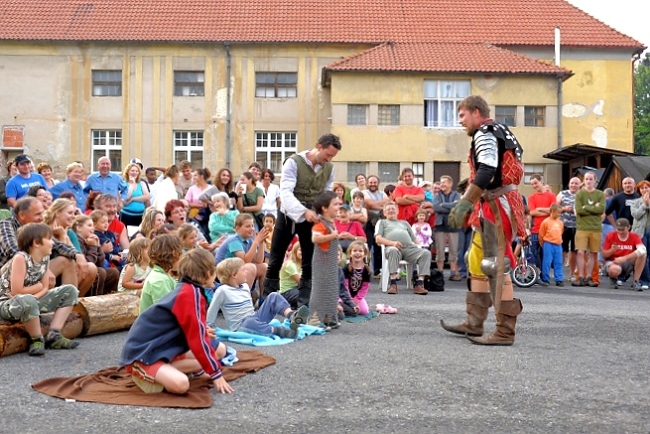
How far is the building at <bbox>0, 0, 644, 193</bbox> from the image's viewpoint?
39.3 metres

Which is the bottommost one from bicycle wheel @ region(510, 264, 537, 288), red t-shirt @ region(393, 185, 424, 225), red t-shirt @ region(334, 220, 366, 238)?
bicycle wheel @ region(510, 264, 537, 288)

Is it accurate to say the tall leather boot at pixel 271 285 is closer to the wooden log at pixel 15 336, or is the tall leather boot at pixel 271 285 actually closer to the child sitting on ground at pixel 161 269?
the child sitting on ground at pixel 161 269

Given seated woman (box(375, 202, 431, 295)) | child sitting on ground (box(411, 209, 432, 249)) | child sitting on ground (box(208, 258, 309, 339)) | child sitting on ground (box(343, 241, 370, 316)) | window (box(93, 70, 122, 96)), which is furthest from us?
window (box(93, 70, 122, 96))

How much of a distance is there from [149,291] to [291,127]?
113 feet

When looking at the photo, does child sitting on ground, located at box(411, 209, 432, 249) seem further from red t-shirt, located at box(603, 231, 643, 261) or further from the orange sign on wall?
the orange sign on wall

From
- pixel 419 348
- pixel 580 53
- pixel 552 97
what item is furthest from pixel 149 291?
pixel 580 53

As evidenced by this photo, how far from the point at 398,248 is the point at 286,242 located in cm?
492

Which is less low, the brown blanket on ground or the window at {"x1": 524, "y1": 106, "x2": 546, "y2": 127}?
the window at {"x1": 524, "y1": 106, "x2": 546, "y2": 127}

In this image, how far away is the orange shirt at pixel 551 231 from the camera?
1667 centimetres

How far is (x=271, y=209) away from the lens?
15.3 meters

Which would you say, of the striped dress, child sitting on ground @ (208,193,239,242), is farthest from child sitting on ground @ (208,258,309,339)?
child sitting on ground @ (208,193,239,242)

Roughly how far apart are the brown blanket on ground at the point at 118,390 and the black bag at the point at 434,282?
8.16m

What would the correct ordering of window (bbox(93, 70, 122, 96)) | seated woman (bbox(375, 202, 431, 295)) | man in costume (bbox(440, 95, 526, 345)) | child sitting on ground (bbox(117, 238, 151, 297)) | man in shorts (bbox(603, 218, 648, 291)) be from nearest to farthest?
man in costume (bbox(440, 95, 526, 345)), child sitting on ground (bbox(117, 238, 151, 297)), seated woman (bbox(375, 202, 431, 295)), man in shorts (bbox(603, 218, 648, 291)), window (bbox(93, 70, 122, 96))

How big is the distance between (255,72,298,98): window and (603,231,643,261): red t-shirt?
26256 millimetres
